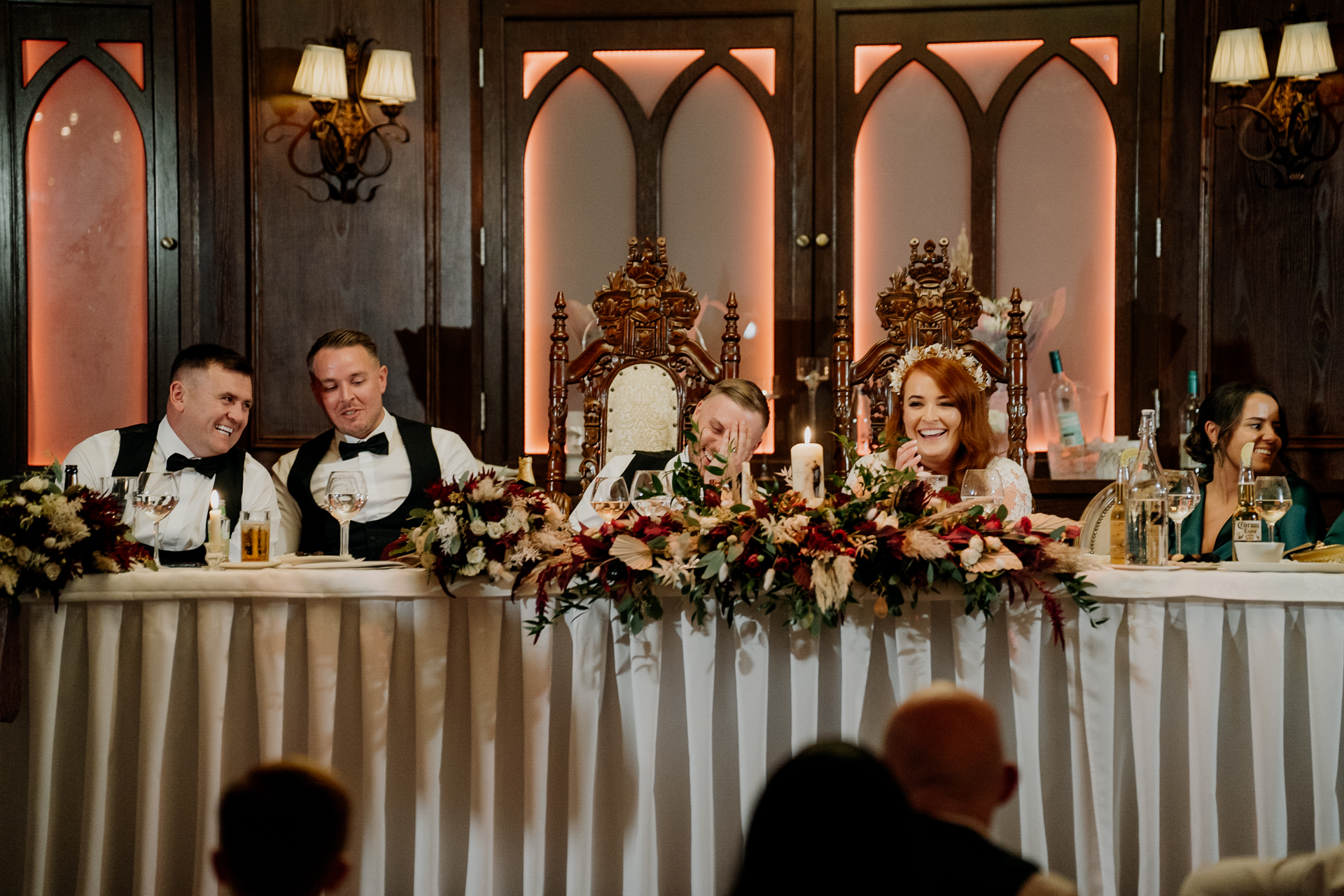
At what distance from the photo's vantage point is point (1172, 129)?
4.41 metres

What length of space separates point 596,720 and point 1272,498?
1.52m

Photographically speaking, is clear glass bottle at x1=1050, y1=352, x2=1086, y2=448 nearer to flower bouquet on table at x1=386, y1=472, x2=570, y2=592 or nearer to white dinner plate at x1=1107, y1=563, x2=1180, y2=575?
white dinner plate at x1=1107, y1=563, x2=1180, y2=575

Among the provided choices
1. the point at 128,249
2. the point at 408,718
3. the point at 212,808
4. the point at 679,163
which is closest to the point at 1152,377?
the point at 679,163

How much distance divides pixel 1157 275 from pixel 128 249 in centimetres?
413

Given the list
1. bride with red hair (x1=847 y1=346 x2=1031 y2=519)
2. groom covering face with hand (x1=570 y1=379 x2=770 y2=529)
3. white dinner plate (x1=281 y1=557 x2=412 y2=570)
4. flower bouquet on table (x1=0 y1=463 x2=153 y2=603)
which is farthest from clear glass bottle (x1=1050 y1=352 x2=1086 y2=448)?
flower bouquet on table (x1=0 y1=463 x2=153 y2=603)

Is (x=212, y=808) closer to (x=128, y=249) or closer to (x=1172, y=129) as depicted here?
(x=128, y=249)

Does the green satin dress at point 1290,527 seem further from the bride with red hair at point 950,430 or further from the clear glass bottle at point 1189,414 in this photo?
the bride with red hair at point 950,430

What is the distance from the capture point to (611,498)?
7.94 feet

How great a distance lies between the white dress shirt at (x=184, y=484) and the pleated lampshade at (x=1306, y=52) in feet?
12.7

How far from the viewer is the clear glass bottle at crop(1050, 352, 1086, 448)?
14.5 feet

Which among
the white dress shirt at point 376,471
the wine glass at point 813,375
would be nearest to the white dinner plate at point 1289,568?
the wine glass at point 813,375

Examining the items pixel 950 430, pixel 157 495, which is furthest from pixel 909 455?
pixel 157 495

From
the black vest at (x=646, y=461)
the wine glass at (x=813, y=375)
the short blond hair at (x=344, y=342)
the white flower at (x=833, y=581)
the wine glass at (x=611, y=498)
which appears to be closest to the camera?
the white flower at (x=833, y=581)

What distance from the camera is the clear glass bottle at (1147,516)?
2.42m
